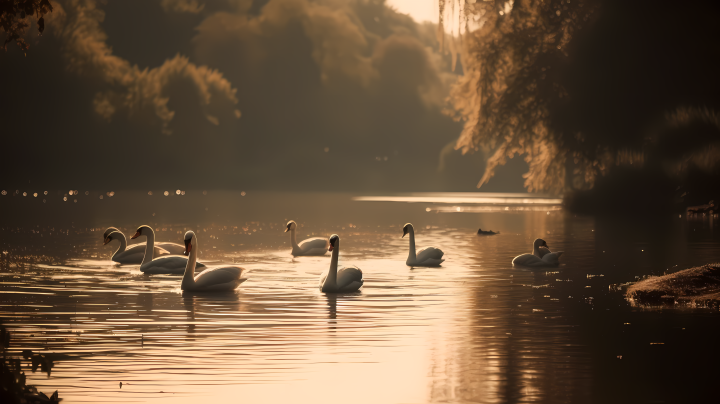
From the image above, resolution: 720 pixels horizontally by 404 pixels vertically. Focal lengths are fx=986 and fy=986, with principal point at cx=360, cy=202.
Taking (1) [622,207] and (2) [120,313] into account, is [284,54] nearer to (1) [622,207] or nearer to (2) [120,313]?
(1) [622,207]

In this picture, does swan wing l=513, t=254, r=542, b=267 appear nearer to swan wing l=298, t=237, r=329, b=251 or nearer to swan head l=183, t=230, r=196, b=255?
swan wing l=298, t=237, r=329, b=251

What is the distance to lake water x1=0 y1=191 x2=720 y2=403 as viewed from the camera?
10578 millimetres

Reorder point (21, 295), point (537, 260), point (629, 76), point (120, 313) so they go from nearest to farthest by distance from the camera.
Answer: point (120, 313) < point (21, 295) < point (537, 260) < point (629, 76)

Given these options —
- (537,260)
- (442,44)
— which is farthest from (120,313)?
(442,44)

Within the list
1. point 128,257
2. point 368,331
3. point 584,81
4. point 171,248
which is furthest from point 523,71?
point 368,331

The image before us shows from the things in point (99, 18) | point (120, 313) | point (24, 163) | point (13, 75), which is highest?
point (99, 18)

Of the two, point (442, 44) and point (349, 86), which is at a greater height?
point (349, 86)

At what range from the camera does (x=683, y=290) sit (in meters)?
17.1

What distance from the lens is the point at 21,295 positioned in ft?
57.6

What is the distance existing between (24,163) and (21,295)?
7872 cm

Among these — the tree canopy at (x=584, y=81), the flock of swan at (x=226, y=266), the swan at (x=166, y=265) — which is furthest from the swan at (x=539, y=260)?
the tree canopy at (x=584, y=81)

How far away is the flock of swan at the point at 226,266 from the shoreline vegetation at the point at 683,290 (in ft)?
17.1

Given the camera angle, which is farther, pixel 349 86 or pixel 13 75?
pixel 349 86

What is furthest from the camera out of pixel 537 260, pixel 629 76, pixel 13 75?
pixel 13 75
